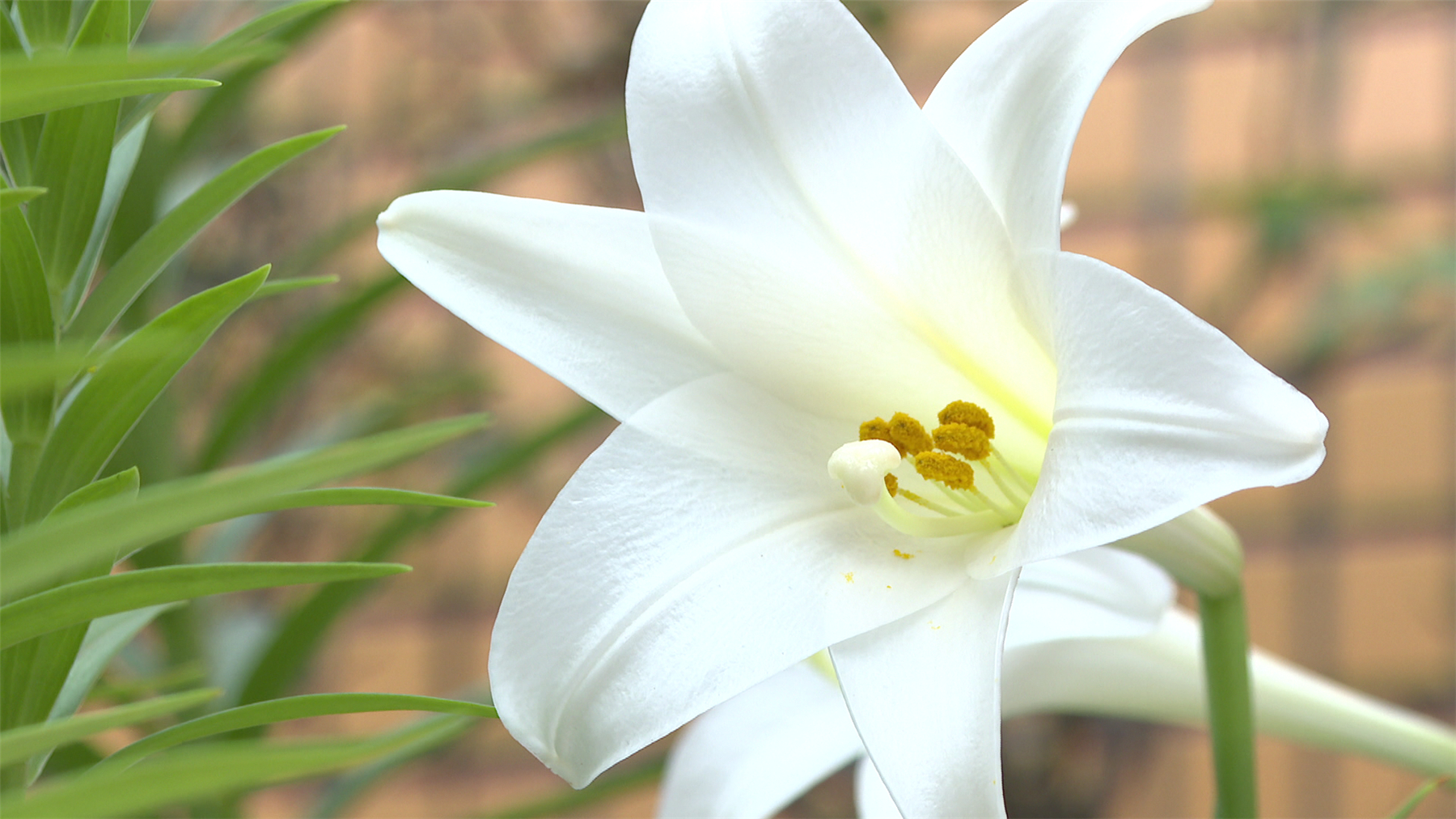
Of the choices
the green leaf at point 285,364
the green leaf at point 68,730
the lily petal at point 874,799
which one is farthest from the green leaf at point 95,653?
the green leaf at point 285,364

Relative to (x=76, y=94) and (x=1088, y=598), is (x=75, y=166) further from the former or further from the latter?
(x=1088, y=598)

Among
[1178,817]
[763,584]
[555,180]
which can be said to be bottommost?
[1178,817]

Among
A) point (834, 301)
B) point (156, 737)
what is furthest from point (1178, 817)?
point (156, 737)

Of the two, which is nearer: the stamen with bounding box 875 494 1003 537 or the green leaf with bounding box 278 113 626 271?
the stamen with bounding box 875 494 1003 537

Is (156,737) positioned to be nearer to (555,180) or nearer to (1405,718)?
(1405,718)

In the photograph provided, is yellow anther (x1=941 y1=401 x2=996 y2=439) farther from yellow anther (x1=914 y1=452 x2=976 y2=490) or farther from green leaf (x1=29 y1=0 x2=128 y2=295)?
green leaf (x1=29 y1=0 x2=128 y2=295)

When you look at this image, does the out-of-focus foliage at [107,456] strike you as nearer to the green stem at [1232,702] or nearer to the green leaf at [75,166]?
the green leaf at [75,166]

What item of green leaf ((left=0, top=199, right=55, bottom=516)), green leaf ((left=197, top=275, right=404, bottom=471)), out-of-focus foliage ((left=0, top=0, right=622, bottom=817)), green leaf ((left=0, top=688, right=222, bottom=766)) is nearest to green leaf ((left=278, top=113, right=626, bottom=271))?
green leaf ((left=197, top=275, right=404, bottom=471))
